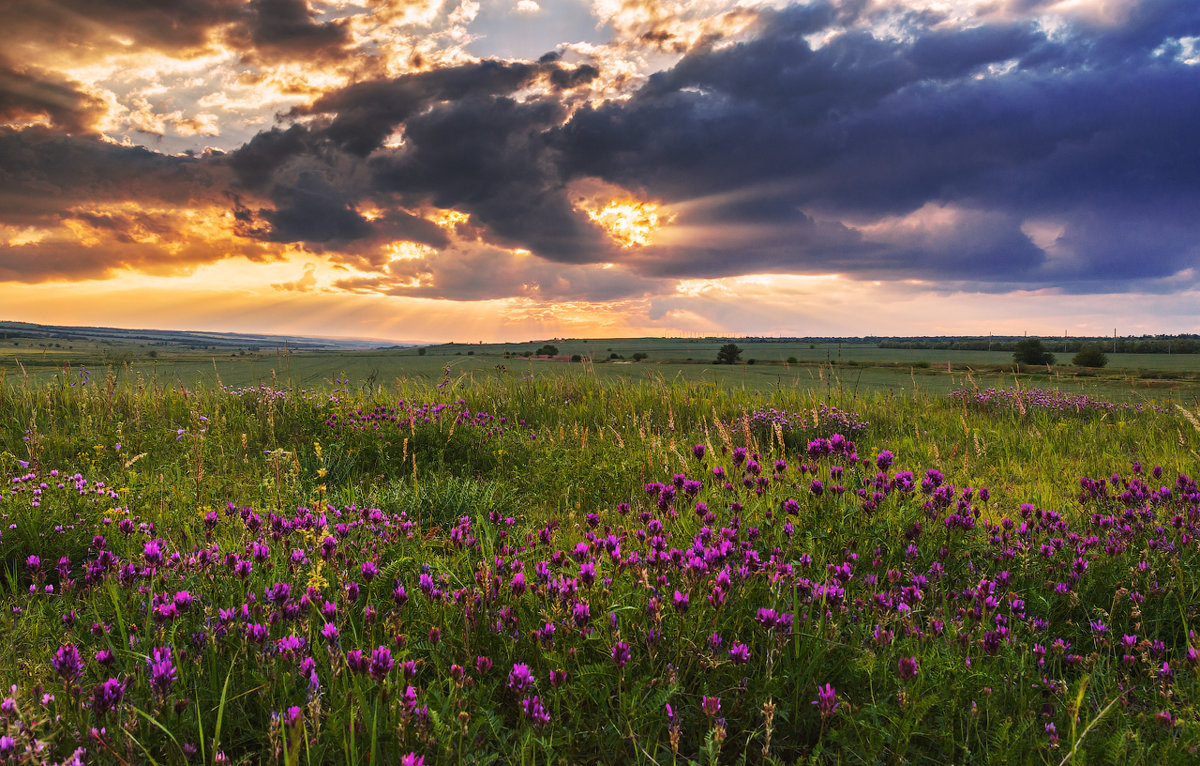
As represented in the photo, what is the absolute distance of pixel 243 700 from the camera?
2.34 metres

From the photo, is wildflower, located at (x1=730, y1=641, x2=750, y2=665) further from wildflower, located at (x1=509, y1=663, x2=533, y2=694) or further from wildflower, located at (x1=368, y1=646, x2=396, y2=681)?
wildflower, located at (x1=368, y1=646, x2=396, y2=681)

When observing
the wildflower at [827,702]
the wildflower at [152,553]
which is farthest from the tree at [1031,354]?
the wildflower at [152,553]

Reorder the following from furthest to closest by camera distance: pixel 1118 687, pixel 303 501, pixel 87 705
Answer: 1. pixel 303 501
2. pixel 1118 687
3. pixel 87 705

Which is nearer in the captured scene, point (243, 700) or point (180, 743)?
point (180, 743)

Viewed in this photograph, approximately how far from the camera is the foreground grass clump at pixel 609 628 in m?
2.12

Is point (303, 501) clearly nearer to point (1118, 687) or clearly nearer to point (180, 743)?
point (180, 743)

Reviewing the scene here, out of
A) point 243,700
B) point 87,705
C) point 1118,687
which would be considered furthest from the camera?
point 1118,687

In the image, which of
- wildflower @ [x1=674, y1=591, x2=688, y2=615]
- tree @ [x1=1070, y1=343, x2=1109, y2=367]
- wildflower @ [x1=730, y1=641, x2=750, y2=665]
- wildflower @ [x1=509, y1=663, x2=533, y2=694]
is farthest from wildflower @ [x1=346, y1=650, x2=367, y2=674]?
tree @ [x1=1070, y1=343, x2=1109, y2=367]

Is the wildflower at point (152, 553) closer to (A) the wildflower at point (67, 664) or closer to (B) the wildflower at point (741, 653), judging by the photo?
(A) the wildflower at point (67, 664)

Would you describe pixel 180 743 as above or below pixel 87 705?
below

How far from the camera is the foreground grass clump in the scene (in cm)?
212

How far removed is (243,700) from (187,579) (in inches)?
40.5

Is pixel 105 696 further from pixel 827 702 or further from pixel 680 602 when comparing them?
pixel 827 702

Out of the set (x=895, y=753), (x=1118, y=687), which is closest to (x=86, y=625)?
(x=895, y=753)
